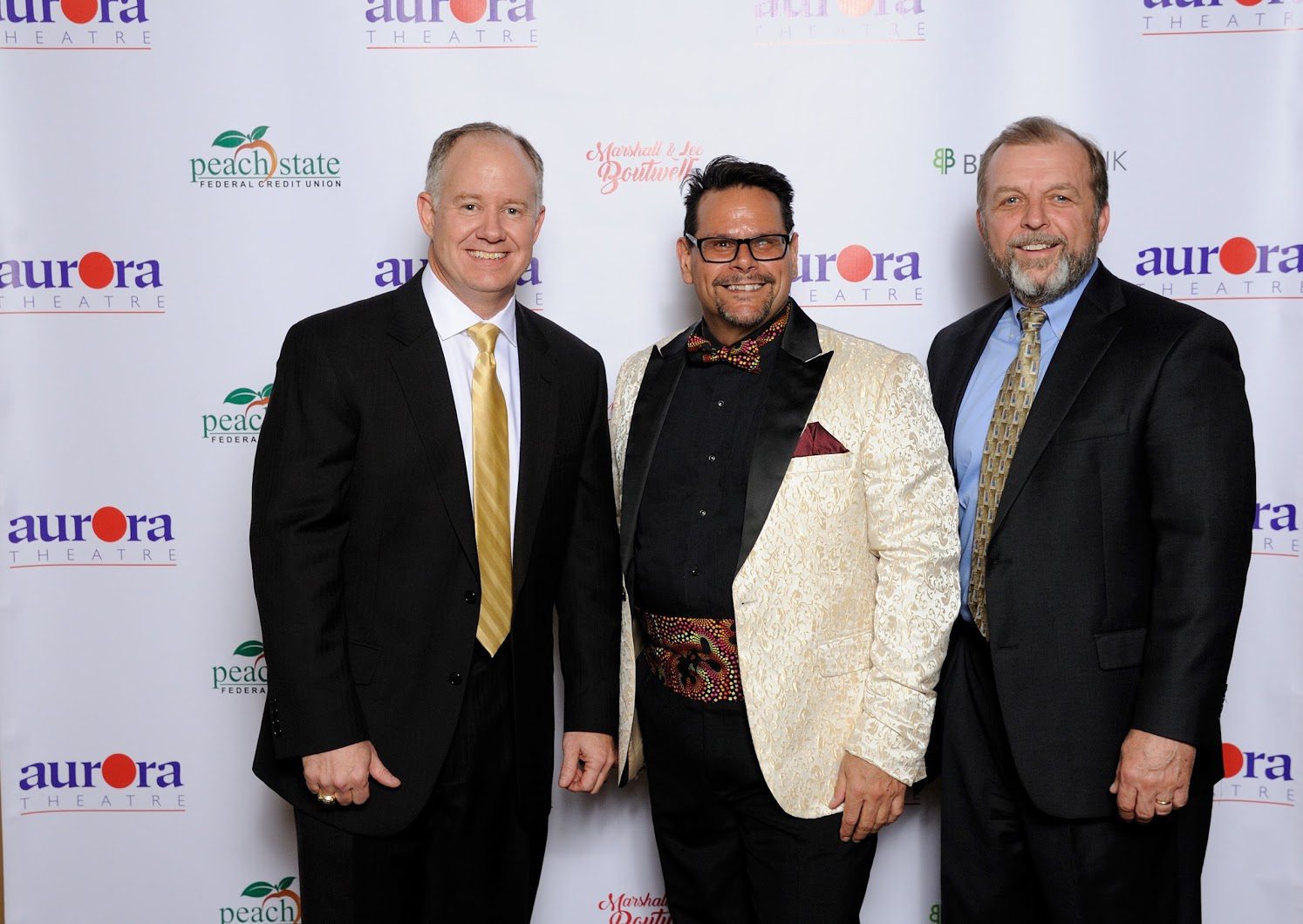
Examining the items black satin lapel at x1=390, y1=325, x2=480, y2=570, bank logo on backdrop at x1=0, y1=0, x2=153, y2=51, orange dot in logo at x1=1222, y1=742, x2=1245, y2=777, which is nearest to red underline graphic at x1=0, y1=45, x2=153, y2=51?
bank logo on backdrop at x1=0, y1=0, x2=153, y2=51

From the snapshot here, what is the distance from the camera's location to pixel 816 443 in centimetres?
184

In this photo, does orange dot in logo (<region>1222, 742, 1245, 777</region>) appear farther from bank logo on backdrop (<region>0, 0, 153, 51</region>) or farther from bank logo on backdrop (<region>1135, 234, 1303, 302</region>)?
bank logo on backdrop (<region>0, 0, 153, 51</region>)

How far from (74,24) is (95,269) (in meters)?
0.60

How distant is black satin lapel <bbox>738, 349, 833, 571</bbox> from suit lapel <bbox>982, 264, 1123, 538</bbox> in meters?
0.38

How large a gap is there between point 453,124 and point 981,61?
1.31 meters

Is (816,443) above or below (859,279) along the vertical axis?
below

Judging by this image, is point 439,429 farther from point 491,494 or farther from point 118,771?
point 118,771

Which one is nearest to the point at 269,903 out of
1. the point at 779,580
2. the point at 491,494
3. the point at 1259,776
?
the point at 491,494

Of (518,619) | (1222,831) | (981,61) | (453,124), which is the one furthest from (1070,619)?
(453,124)

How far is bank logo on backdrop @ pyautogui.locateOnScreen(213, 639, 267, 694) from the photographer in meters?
2.62

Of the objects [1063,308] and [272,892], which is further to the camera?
[272,892]

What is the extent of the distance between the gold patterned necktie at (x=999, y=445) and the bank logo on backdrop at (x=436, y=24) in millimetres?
1416

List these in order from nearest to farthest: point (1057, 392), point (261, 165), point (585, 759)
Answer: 1. point (1057, 392)
2. point (585, 759)
3. point (261, 165)

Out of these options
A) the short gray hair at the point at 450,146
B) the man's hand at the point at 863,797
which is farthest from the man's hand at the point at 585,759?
the short gray hair at the point at 450,146
